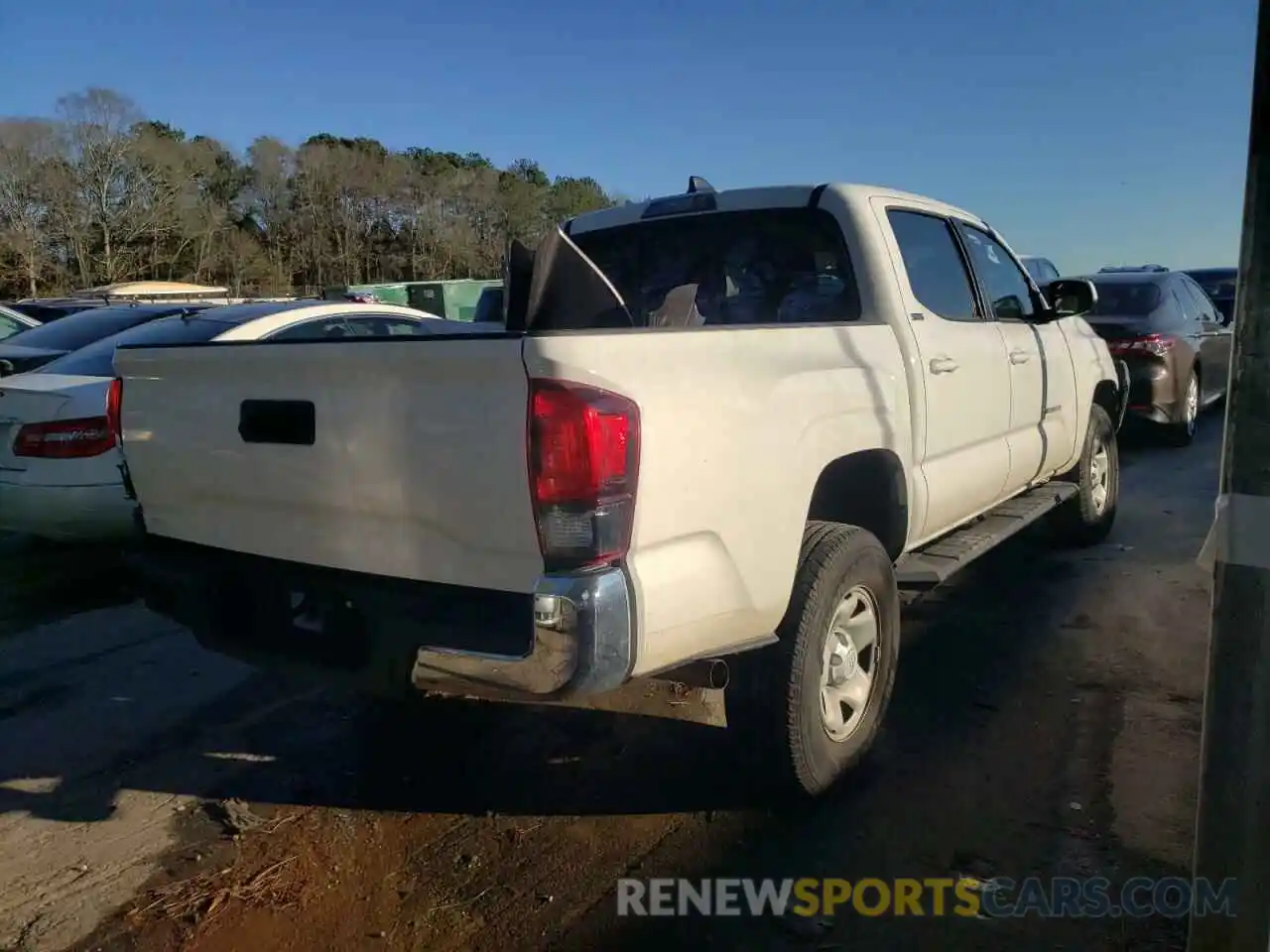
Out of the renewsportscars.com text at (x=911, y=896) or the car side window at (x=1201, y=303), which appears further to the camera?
the car side window at (x=1201, y=303)

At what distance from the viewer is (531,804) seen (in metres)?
3.42

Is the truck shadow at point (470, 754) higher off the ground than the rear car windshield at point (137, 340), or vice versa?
the rear car windshield at point (137, 340)

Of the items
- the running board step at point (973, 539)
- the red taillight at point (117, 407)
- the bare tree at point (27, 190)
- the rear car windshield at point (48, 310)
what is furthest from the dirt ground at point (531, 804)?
the bare tree at point (27, 190)

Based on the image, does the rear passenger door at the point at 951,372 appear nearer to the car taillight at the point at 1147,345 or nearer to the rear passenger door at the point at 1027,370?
the rear passenger door at the point at 1027,370

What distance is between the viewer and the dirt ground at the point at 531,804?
109 inches

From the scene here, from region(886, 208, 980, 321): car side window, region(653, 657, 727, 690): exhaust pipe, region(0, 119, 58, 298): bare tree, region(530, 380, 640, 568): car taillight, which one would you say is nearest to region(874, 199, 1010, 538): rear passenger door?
region(886, 208, 980, 321): car side window

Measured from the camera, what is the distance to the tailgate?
8.22 ft

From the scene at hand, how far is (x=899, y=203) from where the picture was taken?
A: 4.25 metres

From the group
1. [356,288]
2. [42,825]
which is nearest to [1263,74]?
[42,825]

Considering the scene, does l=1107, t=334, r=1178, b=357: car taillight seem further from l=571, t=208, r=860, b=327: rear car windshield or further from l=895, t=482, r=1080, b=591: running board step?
l=571, t=208, r=860, b=327: rear car windshield

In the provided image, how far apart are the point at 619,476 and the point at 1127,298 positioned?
9275 mm

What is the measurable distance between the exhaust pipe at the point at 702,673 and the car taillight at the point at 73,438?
4.10 metres

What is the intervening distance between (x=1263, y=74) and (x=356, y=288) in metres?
37.1

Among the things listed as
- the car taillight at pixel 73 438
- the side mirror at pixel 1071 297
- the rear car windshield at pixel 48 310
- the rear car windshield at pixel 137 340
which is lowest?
the car taillight at pixel 73 438
